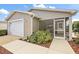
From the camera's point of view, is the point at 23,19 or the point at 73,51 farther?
the point at 23,19

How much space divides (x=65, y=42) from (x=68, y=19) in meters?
0.55

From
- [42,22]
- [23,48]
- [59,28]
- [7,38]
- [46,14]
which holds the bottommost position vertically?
[23,48]

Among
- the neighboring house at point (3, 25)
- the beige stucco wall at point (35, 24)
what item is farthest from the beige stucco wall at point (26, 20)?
the neighboring house at point (3, 25)

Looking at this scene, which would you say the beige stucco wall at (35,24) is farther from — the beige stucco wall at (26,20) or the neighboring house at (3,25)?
the neighboring house at (3,25)

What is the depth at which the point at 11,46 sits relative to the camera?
3523 millimetres

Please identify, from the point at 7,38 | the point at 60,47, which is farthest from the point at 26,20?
the point at 60,47

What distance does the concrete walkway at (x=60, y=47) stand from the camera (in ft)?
11.2

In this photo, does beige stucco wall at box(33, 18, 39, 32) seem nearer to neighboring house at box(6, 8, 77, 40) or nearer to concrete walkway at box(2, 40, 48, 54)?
neighboring house at box(6, 8, 77, 40)

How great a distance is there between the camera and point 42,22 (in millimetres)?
3535

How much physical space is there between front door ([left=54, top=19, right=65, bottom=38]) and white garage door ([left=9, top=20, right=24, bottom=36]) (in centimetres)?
81

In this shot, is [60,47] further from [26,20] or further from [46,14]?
[26,20]

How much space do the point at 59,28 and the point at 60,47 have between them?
46cm
